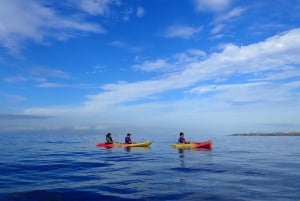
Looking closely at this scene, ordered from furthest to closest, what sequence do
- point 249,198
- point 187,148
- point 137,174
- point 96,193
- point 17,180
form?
point 187,148
point 137,174
point 17,180
point 96,193
point 249,198

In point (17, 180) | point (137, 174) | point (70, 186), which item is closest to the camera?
point (70, 186)

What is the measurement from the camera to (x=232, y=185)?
17.4 metres

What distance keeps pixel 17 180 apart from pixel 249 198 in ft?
39.9

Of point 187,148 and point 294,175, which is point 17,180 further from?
point 187,148

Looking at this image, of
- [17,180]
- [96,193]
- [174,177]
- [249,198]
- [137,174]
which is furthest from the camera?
[137,174]

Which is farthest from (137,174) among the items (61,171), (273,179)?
(273,179)

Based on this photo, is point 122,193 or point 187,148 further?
point 187,148

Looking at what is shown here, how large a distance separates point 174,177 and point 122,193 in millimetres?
5196

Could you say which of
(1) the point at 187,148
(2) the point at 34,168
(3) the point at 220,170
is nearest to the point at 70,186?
(2) the point at 34,168

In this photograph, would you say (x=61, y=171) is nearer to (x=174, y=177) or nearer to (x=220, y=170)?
(x=174, y=177)

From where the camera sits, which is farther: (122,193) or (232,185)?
(232,185)

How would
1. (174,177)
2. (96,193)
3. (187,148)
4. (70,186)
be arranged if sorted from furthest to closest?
(187,148)
(174,177)
(70,186)
(96,193)

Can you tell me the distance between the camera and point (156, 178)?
19844 millimetres

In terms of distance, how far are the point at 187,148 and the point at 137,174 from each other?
80.2 feet
